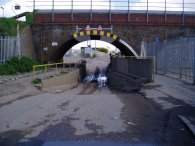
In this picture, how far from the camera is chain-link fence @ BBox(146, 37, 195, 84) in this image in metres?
20.3

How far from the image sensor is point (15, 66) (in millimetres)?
30125

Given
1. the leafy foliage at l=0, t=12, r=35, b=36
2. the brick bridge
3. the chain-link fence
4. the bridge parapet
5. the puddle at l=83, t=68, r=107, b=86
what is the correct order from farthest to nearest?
the bridge parapet
the brick bridge
the puddle at l=83, t=68, r=107, b=86
the leafy foliage at l=0, t=12, r=35, b=36
the chain-link fence

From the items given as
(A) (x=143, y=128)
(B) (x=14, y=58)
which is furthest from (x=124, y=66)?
(A) (x=143, y=128)

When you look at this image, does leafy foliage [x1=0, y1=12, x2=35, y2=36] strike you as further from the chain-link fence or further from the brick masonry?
the chain-link fence

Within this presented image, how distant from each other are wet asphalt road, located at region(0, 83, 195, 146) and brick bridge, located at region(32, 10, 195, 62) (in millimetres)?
29251

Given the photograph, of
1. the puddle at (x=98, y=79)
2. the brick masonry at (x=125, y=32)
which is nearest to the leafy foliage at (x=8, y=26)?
the brick masonry at (x=125, y=32)

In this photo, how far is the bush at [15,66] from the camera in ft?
92.4

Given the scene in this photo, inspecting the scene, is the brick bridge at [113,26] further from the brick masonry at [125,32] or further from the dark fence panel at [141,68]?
the dark fence panel at [141,68]

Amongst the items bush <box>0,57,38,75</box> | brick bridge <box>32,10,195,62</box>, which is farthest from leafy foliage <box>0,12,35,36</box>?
bush <box>0,57,38,75</box>

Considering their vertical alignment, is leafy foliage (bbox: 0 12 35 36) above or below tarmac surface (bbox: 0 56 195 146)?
above

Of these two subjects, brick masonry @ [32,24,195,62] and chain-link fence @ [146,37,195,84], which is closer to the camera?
chain-link fence @ [146,37,195,84]

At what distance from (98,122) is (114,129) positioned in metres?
0.92

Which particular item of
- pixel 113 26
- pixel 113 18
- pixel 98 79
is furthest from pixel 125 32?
pixel 98 79

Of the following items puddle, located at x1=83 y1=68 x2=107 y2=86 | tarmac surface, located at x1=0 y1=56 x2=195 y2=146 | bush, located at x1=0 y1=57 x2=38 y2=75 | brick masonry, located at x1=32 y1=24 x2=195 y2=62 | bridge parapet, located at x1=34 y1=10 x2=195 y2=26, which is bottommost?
puddle, located at x1=83 y1=68 x2=107 y2=86
